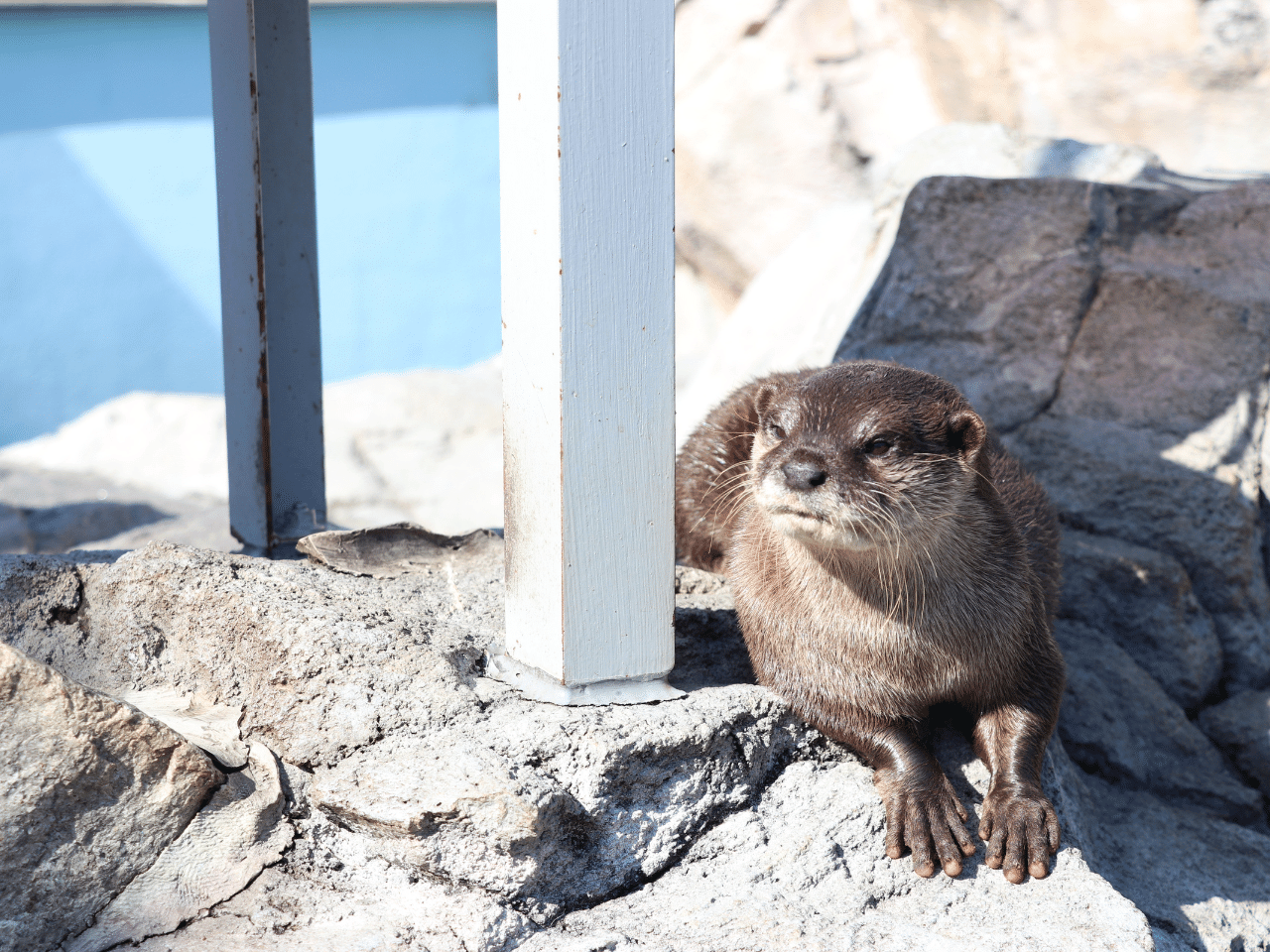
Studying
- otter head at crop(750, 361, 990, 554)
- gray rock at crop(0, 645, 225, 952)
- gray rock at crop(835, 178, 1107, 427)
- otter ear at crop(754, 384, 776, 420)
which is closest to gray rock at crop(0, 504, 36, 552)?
gray rock at crop(835, 178, 1107, 427)

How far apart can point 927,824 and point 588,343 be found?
89cm

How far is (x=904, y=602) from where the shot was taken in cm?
181

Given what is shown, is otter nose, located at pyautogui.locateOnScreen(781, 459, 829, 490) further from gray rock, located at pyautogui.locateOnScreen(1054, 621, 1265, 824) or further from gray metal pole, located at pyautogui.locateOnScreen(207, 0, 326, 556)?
gray metal pole, located at pyautogui.locateOnScreen(207, 0, 326, 556)

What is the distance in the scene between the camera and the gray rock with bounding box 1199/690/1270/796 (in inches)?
103

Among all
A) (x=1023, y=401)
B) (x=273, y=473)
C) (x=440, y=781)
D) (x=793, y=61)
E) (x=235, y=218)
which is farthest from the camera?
(x=793, y=61)

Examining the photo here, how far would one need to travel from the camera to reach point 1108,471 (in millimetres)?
2994

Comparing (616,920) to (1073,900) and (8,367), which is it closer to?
(1073,900)

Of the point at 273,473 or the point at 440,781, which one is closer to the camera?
the point at 440,781

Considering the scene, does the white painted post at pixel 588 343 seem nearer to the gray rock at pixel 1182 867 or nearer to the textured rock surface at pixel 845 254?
the gray rock at pixel 1182 867

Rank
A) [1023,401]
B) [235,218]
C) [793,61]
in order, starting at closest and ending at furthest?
1. [235,218]
2. [1023,401]
3. [793,61]

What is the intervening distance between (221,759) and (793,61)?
6786 millimetres

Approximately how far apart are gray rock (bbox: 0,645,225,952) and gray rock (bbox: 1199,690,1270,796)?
2290 mm

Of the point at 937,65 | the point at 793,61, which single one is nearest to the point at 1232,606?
the point at 937,65

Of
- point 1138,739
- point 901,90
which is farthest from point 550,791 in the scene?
point 901,90
